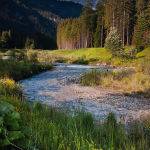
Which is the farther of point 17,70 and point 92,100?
point 17,70

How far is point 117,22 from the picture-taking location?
92750 mm

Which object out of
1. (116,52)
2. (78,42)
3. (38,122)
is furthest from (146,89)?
(78,42)

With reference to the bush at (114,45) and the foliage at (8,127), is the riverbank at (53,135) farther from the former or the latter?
the bush at (114,45)

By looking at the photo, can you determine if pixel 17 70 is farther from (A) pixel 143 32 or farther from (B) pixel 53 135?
(A) pixel 143 32

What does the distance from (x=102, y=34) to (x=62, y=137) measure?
93072 millimetres

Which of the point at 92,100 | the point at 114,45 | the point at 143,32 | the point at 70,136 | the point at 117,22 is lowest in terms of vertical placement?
the point at 92,100

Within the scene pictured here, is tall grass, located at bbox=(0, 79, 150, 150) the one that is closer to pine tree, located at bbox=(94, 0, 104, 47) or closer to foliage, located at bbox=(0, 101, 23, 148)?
foliage, located at bbox=(0, 101, 23, 148)

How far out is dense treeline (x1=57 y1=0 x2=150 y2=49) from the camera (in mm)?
76750

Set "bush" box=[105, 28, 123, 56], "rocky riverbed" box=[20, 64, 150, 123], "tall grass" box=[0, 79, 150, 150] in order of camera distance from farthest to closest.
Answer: "bush" box=[105, 28, 123, 56], "rocky riverbed" box=[20, 64, 150, 123], "tall grass" box=[0, 79, 150, 150]

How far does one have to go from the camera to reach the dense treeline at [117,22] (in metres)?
76.8

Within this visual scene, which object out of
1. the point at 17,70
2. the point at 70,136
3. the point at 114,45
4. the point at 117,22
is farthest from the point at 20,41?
the point at 70,136

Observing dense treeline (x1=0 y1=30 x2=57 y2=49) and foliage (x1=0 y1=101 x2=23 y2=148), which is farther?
dense treeline (x1=0 y1=30 x2=57 y2=49)

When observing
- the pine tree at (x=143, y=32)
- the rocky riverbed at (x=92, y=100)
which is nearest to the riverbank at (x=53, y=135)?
the rocky riverbed at (x=92, y=100)

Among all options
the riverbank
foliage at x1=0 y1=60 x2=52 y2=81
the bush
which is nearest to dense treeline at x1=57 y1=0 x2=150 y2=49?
the bush
